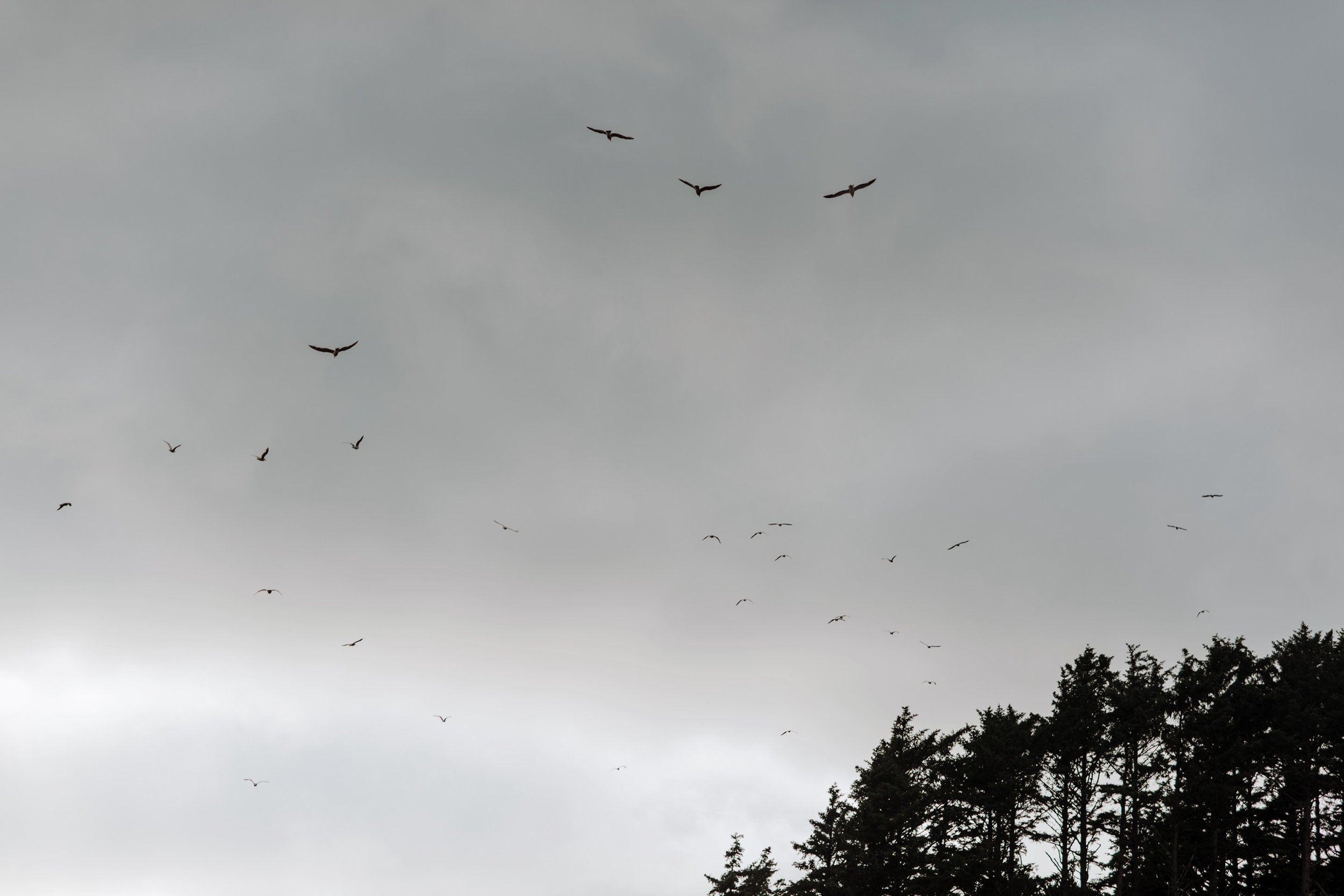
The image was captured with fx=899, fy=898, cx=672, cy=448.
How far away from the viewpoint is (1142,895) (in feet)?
153

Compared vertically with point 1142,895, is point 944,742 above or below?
above

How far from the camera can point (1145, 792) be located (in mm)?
45000

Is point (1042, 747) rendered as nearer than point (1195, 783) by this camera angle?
No

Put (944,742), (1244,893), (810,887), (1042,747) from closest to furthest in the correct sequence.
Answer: (1244,893)
(1042,747)
(810,887)
(944,742)

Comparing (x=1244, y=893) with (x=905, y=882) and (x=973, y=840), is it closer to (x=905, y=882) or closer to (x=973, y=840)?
(x=973, y=840)

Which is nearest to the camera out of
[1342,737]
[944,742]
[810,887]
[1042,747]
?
[1342,737]

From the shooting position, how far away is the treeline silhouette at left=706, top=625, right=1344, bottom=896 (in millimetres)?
43406

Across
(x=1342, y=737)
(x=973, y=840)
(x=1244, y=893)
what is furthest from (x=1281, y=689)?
(x=973, y=840)

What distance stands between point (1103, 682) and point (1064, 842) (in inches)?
344

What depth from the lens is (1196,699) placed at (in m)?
46.2

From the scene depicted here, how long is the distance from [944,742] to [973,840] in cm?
700

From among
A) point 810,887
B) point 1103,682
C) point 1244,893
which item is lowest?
point 810,887

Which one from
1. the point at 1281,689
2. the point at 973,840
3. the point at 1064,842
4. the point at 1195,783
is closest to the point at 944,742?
the point at 973,840

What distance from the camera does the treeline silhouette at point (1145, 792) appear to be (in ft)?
142
